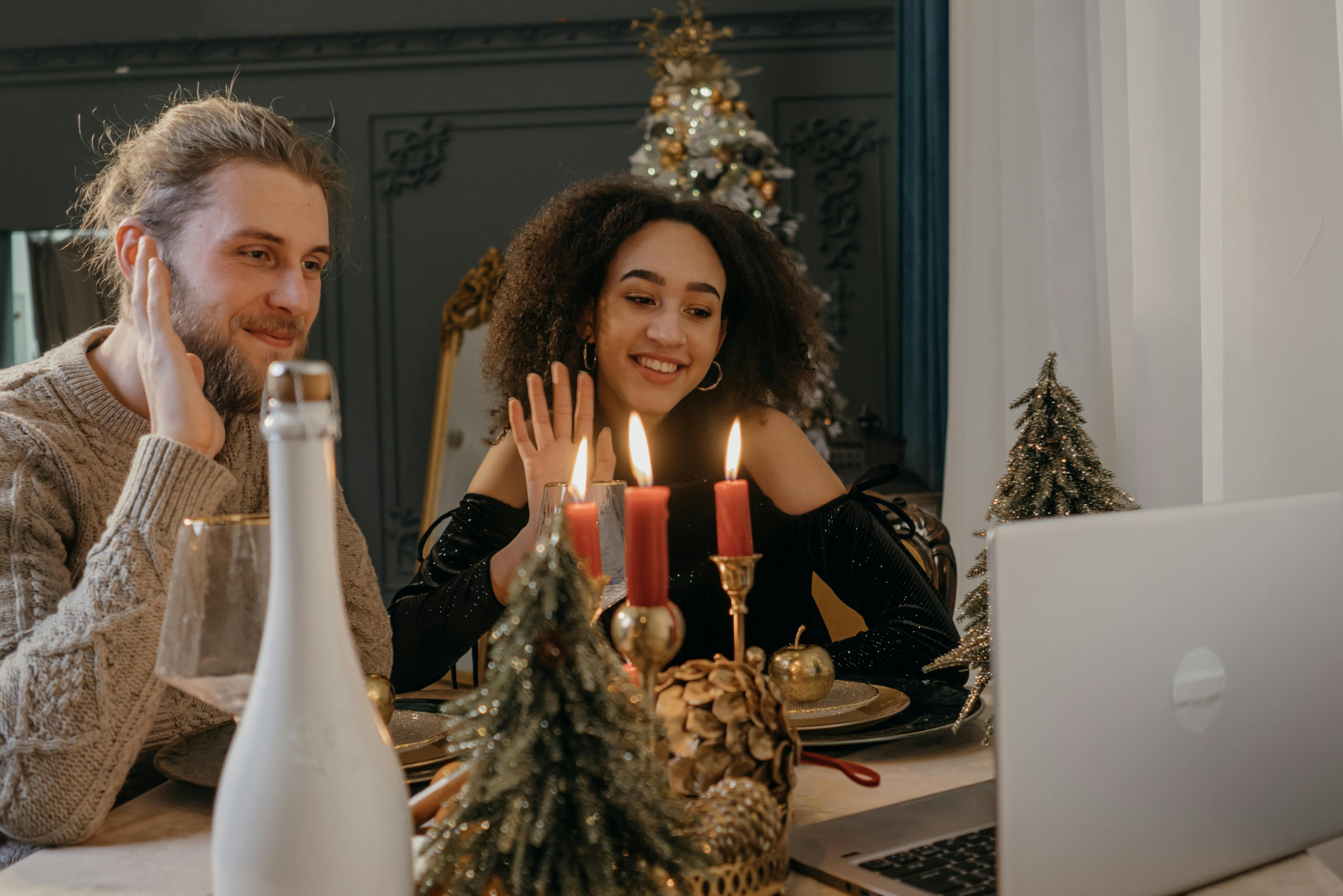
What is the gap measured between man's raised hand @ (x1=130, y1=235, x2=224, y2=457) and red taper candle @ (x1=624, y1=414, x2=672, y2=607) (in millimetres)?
556

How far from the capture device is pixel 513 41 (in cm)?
386

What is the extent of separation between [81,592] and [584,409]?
76 cm

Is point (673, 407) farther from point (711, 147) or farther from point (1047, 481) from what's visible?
point (711, 147)

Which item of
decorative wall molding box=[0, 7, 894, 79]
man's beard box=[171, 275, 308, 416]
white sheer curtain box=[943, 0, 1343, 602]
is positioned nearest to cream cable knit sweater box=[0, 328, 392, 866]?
man's beard box=[171, 275, 308, 416]

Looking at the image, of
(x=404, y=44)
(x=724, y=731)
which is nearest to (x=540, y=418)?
(x=724, y=731)

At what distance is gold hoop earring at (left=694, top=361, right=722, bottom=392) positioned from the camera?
1870mm

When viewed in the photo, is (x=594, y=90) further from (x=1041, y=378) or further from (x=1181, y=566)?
(x=1181, y=566)

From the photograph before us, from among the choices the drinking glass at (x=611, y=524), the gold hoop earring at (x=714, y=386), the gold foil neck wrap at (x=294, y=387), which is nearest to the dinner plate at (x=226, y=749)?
the drinking glass at (x=611, y=524)

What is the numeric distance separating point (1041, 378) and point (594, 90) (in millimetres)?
3182

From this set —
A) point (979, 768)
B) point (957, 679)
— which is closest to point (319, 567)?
point (979, 768)

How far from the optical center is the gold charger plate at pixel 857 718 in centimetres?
92

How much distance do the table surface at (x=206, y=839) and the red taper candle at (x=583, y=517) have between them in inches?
9.3

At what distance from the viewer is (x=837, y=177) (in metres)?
3.85

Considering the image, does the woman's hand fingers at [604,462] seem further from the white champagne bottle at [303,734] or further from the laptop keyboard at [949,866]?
the white champagne bottle at [303,734]
